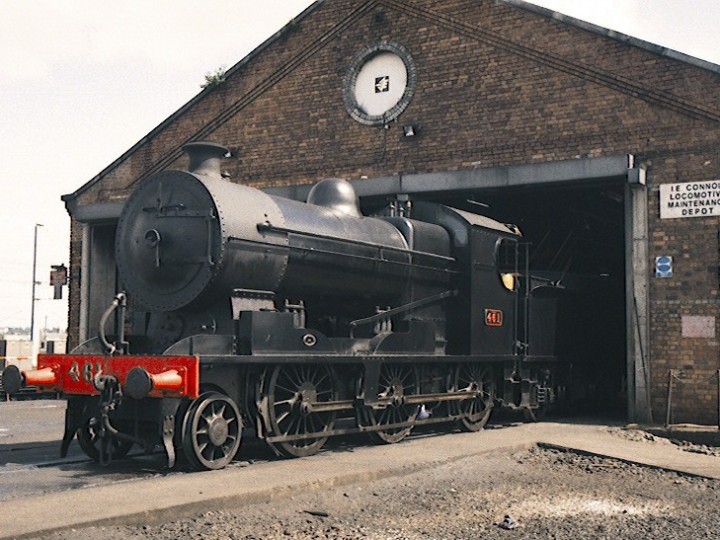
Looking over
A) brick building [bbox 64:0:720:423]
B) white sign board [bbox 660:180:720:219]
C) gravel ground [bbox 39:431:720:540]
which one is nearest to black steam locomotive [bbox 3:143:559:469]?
gravel ground [bbox 39:431:720:540]

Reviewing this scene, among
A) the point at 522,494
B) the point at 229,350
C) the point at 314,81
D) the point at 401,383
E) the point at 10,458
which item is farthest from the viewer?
the point at 314,81

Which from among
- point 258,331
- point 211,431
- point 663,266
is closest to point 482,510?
point 211,431

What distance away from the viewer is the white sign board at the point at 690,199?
481 inches

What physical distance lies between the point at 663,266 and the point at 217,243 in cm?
685

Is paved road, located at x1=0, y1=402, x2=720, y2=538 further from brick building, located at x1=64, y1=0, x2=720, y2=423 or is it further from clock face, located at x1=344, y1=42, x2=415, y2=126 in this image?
clock face, located at x1=344, y1=42, x2=415, y2=126

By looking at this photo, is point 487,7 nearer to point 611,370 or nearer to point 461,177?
point 461,177

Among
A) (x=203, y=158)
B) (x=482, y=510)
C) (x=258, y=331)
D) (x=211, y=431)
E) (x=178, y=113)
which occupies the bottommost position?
(x=482, y=510)

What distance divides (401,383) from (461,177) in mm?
4365

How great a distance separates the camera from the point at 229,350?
8469mm

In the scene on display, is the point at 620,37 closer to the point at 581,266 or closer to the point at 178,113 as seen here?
the point at 581,266

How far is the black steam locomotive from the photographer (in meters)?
8.22

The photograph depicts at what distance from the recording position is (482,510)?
6852 mm

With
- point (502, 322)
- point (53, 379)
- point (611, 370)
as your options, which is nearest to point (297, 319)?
point (53, 379)

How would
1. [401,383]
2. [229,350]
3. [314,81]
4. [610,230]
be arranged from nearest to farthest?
[229,350] < [401,383] < [314,81] < [610,230]
